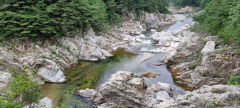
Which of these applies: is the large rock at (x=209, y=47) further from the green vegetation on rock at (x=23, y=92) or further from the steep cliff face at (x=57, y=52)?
the green vegetation on rock at (x=23, y=92)

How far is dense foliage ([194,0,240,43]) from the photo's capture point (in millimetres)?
19263

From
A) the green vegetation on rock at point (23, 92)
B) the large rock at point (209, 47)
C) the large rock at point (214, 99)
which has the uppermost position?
the large rock at point (209, 47)

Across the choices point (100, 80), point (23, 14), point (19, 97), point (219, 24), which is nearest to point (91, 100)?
point (100, 80)

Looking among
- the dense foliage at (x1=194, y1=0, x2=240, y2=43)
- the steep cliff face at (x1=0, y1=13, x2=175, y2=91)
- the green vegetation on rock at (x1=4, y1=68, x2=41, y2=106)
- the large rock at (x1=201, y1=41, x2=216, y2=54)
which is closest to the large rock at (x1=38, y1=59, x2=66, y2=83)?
the steep cliff face at (x1=0, y1=13, x2=175, y2=91)

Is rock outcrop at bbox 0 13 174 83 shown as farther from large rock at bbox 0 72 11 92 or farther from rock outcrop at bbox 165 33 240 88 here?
rock outcrop at bbox 165 33 240 88

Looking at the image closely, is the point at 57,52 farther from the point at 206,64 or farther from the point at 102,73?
the point at 206,64

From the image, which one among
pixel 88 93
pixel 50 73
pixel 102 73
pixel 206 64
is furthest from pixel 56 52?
pixel 206 64

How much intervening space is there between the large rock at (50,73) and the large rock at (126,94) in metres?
3.94

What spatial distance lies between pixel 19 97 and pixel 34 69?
829cm

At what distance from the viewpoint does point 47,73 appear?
18.9m

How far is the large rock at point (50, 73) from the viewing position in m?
18.7

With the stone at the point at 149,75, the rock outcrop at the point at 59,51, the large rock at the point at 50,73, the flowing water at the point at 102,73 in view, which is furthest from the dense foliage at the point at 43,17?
the stone at the point at 149,75

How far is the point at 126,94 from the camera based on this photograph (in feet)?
49.4

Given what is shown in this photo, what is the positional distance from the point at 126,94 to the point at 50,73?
902 cm
